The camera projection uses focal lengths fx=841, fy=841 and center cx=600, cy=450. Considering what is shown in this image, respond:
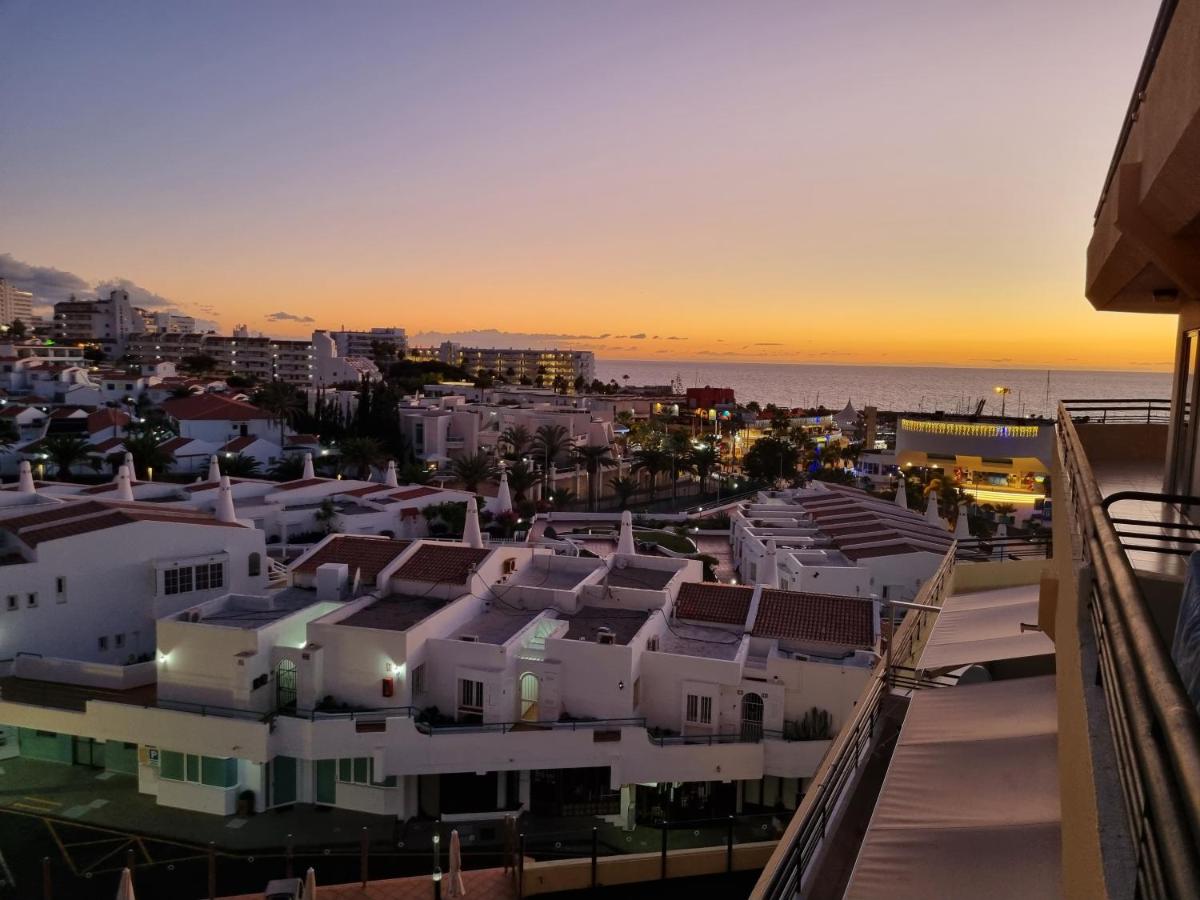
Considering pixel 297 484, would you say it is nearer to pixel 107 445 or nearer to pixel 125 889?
pixel 107 445

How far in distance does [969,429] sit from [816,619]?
156 ft

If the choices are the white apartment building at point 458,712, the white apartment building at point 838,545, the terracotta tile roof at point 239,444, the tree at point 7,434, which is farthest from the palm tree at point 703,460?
the tree at point 7,434

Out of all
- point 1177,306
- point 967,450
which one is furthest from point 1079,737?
A: point 967,450

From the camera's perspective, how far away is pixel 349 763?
744 inches

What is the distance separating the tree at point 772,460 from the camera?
195 ft

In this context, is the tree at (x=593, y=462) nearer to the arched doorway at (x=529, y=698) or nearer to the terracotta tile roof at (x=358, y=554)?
the terracotta tile roof at (x=358, y=554)

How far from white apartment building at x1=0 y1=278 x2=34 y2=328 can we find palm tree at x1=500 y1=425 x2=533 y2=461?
170611mm

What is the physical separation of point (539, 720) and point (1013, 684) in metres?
13.2

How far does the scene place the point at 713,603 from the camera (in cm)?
2253

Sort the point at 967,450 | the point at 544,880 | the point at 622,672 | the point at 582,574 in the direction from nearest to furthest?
the point at 544,880
the point at 622,672
the point at 582,574
the point at 967,450

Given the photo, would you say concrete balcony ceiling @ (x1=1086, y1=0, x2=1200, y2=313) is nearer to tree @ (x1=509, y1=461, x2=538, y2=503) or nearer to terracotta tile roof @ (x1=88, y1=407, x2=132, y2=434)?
tree @ (x1=509, y1=461, x2=538, y2=503)

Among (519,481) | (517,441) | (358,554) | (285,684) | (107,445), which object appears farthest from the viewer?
(517,441)

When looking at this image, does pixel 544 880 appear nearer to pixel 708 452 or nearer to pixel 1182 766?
pixel 1182 766

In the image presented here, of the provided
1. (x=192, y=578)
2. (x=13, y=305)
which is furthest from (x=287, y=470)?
(x=13, y=305)
